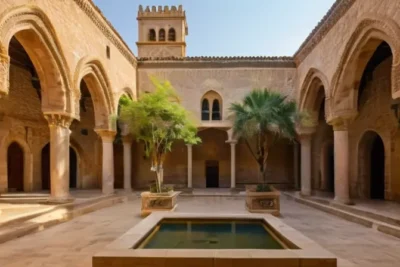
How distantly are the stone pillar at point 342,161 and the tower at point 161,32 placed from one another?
20.2 m

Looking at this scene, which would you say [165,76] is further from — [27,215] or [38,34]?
[27,215]

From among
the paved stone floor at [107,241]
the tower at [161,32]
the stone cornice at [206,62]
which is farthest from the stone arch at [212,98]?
the tower at [161,32]

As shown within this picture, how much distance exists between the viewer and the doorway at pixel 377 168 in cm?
Result: 1493

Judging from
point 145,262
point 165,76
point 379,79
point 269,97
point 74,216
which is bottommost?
point 74,216

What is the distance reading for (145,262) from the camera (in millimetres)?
4582

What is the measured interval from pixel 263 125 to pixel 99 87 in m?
7.47

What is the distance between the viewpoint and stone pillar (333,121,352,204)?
12336 mm

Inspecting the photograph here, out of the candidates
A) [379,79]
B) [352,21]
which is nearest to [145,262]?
[352,21]

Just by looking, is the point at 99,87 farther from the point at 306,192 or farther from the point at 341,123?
the point at 306,192

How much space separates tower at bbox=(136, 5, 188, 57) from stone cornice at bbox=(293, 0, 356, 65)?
15.0 meters

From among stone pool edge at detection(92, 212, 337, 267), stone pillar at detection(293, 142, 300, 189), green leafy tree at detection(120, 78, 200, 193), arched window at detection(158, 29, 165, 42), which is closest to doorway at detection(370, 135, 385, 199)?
stone pillar at detection(293, 142, 300, 189)

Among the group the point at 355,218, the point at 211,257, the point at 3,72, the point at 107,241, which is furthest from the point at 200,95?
the point at 211,257

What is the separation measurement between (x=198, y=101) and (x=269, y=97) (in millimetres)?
7522

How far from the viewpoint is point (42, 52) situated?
415 inches
